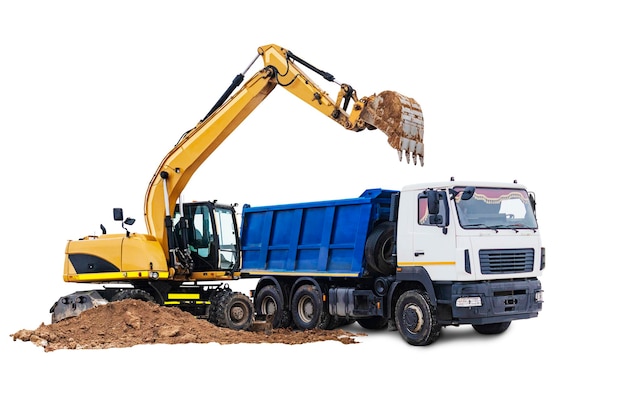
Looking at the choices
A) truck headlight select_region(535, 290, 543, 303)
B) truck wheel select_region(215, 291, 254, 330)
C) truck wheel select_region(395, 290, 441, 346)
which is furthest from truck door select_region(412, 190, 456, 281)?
truck wheel select_region(215, 291, 254, 330)

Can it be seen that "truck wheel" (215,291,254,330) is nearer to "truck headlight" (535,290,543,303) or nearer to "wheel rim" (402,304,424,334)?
"wheel rim" (402,304,424,334)

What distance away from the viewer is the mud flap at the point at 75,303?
45.6 ft

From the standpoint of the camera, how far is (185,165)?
1527cm

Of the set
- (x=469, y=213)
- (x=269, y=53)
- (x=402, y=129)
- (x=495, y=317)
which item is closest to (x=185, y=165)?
(x=269, y=53)

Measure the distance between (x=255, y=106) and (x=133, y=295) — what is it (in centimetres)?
471

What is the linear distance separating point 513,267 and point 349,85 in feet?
15.1

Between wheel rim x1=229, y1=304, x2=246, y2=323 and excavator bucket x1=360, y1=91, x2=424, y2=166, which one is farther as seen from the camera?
wheel rim x1=229, y1=304, x2=246, y2=323

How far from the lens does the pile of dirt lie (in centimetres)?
1243

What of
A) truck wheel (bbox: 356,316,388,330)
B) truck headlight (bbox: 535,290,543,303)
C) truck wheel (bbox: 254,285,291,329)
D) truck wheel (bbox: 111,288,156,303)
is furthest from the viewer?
truck wheel (bbox: 254,285,291,329)

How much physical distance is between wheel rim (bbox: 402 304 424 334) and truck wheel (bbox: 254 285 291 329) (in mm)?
3887

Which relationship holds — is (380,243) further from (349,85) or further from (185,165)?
(185,165)

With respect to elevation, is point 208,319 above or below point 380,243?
below

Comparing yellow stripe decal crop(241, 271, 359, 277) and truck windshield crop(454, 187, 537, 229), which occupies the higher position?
truck windshield crop(454, 187, 537, 229)

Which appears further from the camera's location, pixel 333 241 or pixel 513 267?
pixel 333 241
